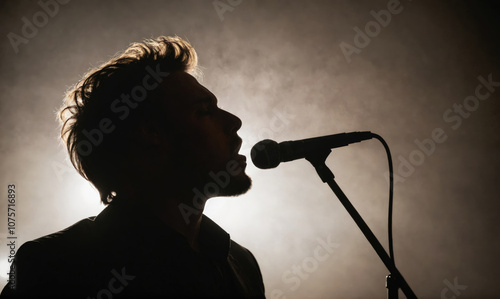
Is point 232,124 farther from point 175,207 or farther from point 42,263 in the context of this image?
point 42,263

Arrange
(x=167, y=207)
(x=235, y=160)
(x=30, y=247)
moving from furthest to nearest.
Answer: (x=235, y=160)
(x=167, y=207)
(x=30, y=247)

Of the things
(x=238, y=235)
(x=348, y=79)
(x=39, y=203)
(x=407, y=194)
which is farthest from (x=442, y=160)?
(x=39, y=203)

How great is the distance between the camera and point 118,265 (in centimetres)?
98

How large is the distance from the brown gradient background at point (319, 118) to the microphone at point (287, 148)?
2.48 meters

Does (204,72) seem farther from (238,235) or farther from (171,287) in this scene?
(171,287)

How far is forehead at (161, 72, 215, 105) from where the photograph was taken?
1398mm

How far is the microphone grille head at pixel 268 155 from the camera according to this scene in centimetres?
102

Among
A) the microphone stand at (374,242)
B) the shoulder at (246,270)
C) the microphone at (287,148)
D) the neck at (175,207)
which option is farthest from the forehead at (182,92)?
the shoulder at (246,270)

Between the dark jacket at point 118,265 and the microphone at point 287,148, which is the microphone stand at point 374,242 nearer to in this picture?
the microphone at point 287,148

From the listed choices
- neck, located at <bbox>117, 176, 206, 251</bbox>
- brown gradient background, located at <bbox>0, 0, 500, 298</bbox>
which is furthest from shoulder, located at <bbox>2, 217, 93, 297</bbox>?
brown gradient background, located at <bbox>0, 0, 500, 298</bbox>

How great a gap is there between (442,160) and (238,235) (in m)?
2.51

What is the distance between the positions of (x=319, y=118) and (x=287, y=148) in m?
2.74

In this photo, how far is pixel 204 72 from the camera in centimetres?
365

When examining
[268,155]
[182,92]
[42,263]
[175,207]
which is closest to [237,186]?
[175,207]
